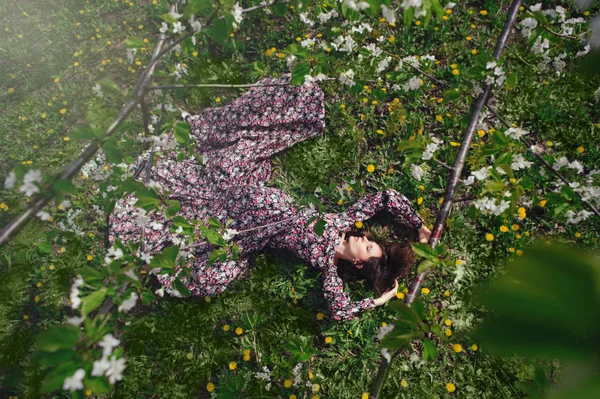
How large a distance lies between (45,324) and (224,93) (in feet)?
8.99

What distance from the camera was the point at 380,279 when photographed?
2770 millimetres

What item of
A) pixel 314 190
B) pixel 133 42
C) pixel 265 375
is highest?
pixel 133 42

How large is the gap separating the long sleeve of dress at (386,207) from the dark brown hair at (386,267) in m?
0.20

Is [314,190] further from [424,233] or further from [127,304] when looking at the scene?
[127,304]

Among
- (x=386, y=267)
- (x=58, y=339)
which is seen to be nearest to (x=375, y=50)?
(x=386, y=267)

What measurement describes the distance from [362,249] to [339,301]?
451 millimetres

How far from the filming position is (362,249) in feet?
9.07

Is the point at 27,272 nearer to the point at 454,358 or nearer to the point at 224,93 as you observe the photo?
the point at 224,93

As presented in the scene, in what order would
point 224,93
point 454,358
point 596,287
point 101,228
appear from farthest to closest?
1. point 224,93
2. point 101,228
3. point 454,358
4. point 596,287

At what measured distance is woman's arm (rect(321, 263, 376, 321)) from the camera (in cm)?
262

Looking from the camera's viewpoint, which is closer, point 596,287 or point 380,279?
point 596,287

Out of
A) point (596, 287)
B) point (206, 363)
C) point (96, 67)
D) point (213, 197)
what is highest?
point (596, 287)

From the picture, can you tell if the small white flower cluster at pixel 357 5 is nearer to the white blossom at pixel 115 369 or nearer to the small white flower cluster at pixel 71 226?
the white blossom at pixel 115 369

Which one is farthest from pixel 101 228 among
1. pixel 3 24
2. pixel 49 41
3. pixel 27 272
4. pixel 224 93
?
pixel 3 24
